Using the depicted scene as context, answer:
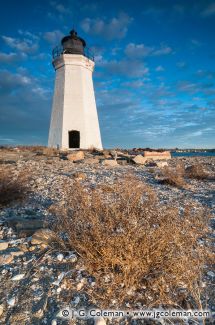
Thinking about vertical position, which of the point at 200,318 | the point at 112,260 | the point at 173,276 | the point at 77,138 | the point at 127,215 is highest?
the point at 77,138

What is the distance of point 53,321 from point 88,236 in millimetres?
1017

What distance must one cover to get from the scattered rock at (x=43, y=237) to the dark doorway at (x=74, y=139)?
2091 centimetres

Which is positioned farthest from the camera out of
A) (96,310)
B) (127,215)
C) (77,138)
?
(77,138)

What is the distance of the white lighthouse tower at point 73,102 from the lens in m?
23.4

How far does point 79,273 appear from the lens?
120 inches

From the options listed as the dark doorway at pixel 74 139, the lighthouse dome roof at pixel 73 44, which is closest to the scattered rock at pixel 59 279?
the dark doorway at pixel 74 139

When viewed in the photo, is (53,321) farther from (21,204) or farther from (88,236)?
(21,204)

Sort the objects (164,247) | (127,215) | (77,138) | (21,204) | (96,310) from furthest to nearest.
Answer: 1. (77,138)
2. (21,204)
3. (127,215)
4. (164,247)
5. (96,310)

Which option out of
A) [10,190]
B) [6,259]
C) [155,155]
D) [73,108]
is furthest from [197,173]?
[73,108]

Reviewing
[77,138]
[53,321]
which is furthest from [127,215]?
[77,138]

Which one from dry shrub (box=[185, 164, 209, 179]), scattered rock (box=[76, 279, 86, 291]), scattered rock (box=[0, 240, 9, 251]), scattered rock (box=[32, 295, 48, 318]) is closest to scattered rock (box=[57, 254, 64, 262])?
scattered rock (box=[76, 279, 86, 291])

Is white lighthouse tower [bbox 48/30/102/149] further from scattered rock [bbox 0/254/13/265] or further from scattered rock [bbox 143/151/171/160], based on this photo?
scattered rock [bbox 0/254/13/265]

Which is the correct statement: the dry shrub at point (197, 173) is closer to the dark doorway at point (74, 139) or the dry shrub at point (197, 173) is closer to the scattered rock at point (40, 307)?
the scattered rock at point (40, 307)

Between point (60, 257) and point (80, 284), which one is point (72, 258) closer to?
point (60, 257)
